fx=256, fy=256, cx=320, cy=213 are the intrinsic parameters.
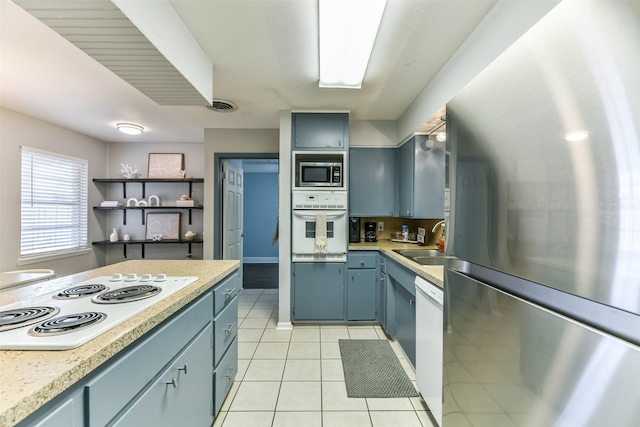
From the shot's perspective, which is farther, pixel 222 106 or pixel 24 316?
pixel 222 106

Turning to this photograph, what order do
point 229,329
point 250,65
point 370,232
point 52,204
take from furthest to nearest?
point 52,204
point 370,232
point 250,65
point 229,329

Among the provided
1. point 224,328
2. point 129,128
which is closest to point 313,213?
point 224,328

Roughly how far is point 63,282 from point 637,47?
7.69 ft

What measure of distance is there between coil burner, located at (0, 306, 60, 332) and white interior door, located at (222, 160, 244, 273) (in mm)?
2791

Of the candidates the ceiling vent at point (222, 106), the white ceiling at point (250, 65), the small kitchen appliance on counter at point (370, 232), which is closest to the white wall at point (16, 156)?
the white ceiling at point (250, 65)

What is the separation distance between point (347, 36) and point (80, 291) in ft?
6.60

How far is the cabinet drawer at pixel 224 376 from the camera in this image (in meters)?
1.55

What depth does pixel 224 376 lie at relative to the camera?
1676mm

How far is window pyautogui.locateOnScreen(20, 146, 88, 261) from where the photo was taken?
10.6 ft

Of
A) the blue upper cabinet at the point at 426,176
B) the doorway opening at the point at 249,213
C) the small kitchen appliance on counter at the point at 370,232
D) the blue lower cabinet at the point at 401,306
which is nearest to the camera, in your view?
the blue lower cabinet at the point at 401,306

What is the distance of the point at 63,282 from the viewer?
1.43 meters

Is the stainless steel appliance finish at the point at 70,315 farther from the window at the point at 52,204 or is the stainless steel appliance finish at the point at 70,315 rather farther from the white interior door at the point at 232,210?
the window at the point at 52,204

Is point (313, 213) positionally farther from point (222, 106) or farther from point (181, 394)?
point (181, 394)

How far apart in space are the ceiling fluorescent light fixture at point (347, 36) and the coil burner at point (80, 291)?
6.04 feet
